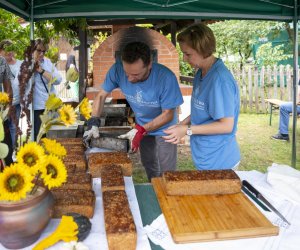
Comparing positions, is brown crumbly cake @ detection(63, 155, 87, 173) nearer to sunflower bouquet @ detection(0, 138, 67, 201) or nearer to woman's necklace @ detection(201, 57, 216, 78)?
sunflower bouquet @ detection(0, 138, 67, 201)

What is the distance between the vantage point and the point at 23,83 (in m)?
1.10

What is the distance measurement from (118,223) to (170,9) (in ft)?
10.1

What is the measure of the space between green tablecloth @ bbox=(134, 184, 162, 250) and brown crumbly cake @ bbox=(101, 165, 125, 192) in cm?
12

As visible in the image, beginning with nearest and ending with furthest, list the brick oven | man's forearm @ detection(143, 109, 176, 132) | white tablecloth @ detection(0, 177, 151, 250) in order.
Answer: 1. white tablecloth @ detection(0, 177, 151, 250)
2. man's forearm @ detection(143, 109, 176, 132)
3. the brick oven

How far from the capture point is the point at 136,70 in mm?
2547

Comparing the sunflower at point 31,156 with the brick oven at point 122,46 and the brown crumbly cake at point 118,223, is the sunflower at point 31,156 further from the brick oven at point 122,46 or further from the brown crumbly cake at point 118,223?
the brick oven at point 122,46

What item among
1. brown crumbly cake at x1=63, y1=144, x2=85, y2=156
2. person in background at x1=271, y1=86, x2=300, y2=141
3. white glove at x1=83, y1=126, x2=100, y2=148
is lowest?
person in background at x1=271, y1=86, x2=300, y2=141

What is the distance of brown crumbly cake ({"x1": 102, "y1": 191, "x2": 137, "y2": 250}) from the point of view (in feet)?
4.00

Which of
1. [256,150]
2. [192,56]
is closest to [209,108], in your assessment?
[192,56]

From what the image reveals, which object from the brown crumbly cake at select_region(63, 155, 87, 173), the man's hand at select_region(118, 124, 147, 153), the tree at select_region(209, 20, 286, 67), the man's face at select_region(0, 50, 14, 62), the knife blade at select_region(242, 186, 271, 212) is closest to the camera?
the knife blade at select_region(242, 186, 271, 212)

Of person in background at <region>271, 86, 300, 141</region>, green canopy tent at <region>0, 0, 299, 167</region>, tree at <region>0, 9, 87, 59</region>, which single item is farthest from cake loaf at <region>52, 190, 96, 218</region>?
person in background at <region>271, 86, 300, 141</region>

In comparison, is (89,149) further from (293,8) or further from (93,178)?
(293,8)

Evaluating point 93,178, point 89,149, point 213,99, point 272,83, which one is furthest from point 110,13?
point 272,83

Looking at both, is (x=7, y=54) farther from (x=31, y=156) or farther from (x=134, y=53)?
(x=31, y=156)
